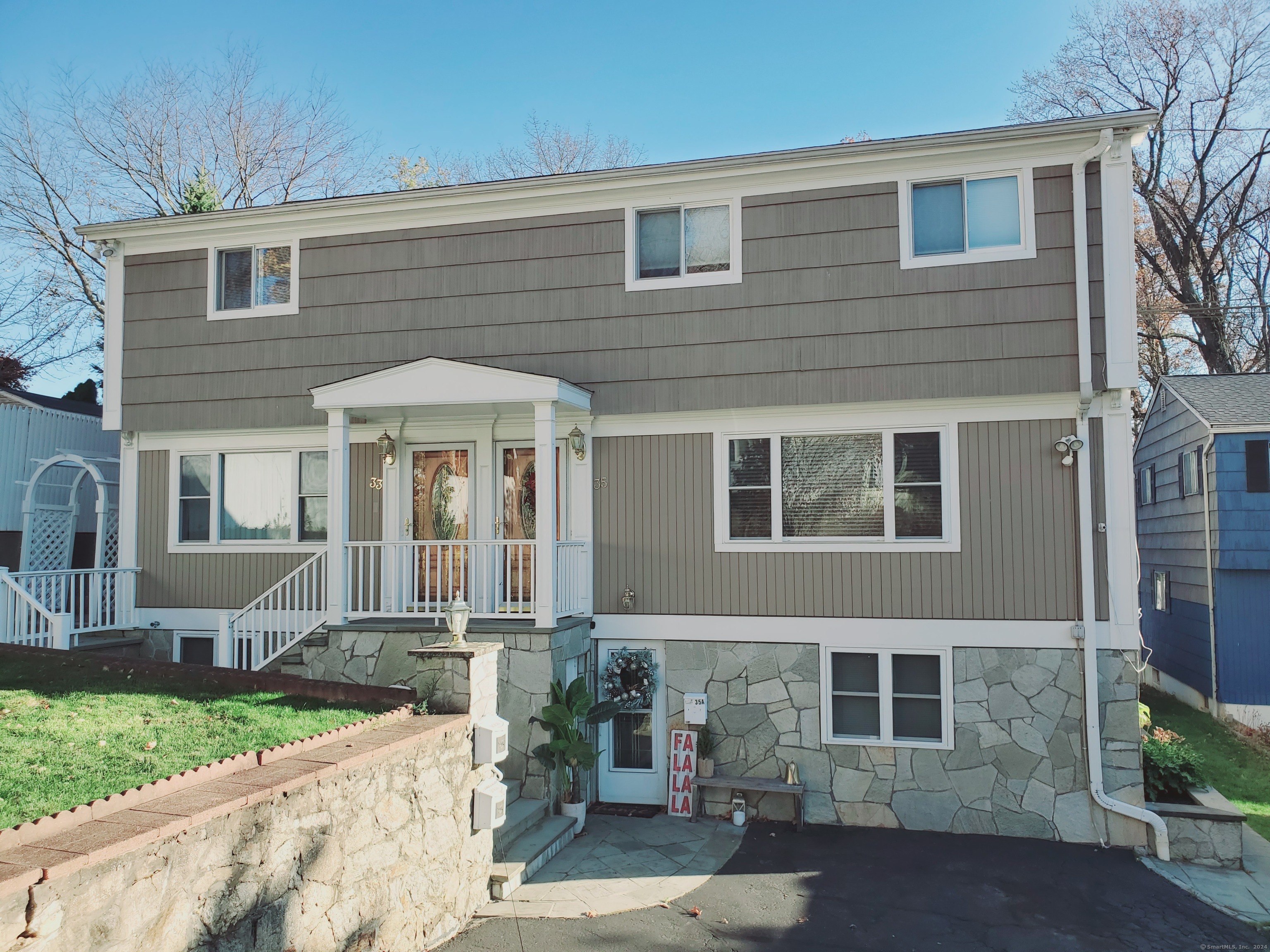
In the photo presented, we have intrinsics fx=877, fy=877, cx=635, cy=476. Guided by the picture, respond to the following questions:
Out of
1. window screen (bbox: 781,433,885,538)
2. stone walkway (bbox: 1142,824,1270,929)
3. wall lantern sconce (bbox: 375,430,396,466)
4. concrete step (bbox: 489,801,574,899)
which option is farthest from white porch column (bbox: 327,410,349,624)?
stone walkway (bbox: 1142,824,1270,929)

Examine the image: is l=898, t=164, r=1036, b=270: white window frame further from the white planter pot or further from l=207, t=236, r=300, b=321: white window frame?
l=207, t=236, r=300, b=321: white window frame

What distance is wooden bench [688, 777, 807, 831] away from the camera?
25.0 ft

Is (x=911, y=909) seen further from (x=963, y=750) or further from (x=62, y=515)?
(x=62, y=515)

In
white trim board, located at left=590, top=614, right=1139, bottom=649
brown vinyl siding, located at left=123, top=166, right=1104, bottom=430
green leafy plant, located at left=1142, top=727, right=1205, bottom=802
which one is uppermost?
brown vinyl siding, located at left=123, top=166, right=1104, bottom=430

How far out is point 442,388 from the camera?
796 cm

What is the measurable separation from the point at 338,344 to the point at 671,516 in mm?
3915

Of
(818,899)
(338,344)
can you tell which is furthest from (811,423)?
(338,344)

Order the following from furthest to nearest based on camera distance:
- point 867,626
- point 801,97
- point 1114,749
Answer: point 801,97
point 867,626
point 1114,749

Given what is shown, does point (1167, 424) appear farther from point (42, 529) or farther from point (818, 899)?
point (42, 529)

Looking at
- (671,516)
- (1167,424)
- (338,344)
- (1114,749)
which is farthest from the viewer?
(1167,424)

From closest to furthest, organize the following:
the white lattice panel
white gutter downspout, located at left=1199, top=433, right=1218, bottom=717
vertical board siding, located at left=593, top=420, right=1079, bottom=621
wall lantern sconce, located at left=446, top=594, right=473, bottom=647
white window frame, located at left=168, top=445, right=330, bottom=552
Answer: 1. wall lantern sconce, located at left=446, top=594, right=473, bottom=647
2. vertical board siding, located at left=593, top=420, right=1079, bottom=621
3. white window frame, located at left=168, top=445, right=330, bottom=552
4. the white lattice panel
5. white gutter downspout, located at left=1199, top=433, right=1218, bottom=717

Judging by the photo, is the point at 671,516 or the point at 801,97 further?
the point at 801,97

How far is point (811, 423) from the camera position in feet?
26.6

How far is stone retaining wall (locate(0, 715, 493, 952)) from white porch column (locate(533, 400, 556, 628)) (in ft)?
6.30
